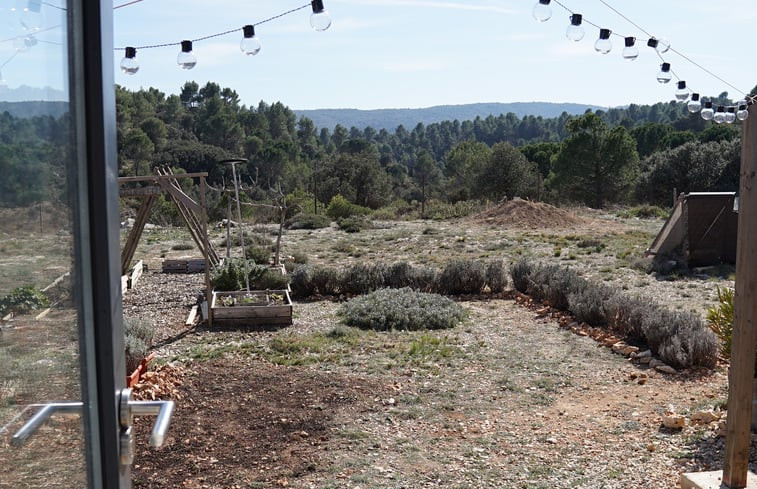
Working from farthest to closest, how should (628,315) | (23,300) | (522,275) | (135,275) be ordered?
A: (135,275) < (522,275) < (628,315) < (23,300)

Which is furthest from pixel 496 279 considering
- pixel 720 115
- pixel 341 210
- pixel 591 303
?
pixel 341 210

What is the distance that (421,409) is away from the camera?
5.66m

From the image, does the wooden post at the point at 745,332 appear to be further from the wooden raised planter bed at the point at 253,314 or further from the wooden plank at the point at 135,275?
the wooden plank at the point at 135,275

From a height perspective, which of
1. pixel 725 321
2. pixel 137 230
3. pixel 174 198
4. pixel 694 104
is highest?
pixel 694 104

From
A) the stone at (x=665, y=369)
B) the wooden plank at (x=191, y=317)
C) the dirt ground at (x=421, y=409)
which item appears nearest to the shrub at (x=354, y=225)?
the dirt ground at (x=421, y=409)

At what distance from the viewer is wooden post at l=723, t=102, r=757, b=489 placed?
3846 millimetres

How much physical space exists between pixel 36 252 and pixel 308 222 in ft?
67.8

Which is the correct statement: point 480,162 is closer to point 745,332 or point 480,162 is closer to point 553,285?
point 553,285

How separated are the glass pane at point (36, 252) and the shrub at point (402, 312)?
734 cm

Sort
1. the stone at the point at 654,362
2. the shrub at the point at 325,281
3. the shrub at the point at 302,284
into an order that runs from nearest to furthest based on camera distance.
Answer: the stone at the point at 654,362, the shrub at the point at 302,284, the shrub at the point at 325,281

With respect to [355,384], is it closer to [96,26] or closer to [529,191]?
[96,26]

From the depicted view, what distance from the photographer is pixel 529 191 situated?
35344 mm

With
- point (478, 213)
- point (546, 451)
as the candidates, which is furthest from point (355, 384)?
point (478, 213)

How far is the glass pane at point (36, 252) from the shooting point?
1.05 meters
